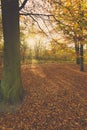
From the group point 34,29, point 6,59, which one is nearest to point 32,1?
point 34,29

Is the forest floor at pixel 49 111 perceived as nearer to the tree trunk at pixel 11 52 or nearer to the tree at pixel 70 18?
the tree trunk at pixel 11 52

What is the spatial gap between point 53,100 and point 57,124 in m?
2.04

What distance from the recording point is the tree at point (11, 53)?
7.76 m

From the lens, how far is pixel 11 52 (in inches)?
310

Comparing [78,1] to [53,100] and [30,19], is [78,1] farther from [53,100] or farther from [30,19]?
[53,100]

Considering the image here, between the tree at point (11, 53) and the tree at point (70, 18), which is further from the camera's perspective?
the tree at point (70, 18)

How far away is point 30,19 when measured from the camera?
9688 millimetres

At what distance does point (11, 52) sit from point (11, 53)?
0.13 feet

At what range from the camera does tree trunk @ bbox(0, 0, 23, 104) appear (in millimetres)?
7762

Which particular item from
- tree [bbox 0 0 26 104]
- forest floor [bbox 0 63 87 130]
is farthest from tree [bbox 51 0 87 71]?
forest floor [bbox 0 63 87 130]

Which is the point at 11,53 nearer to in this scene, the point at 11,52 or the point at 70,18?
the point at 11,52

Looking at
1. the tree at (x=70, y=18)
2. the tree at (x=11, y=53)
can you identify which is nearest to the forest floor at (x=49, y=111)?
the tree at (x=11, y=53)

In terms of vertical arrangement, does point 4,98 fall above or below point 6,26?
below

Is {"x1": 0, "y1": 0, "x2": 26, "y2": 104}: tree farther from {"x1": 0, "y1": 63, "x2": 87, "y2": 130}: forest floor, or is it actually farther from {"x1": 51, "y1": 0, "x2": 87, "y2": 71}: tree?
{"x1": 51, "y1": 0, "x2": 87, "y2": 71}: tree
